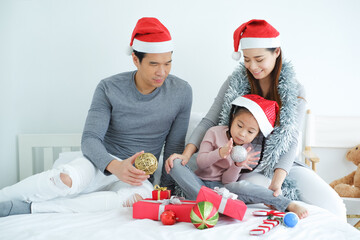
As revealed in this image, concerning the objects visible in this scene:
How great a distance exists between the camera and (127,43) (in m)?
2.30

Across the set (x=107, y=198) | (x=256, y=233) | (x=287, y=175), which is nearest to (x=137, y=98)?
(x=107, y=198)

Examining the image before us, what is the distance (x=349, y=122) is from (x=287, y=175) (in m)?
0.89

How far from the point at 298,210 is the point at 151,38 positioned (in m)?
0.92

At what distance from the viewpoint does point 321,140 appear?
7.73ft

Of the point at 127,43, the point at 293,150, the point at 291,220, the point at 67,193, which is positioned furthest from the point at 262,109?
the point at 127,43

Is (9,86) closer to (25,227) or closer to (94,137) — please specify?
(94,137)

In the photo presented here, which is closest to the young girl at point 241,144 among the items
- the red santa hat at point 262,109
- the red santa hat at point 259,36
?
the red santa hat at point 262,109

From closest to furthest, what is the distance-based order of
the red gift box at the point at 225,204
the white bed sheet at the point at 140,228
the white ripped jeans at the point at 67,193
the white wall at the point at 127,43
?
the white bed sheet at the point at 140,228
the red gift box at the point at 225,204
the white ripped jeans at the point at 67,193
the white wall at the point at 127,43

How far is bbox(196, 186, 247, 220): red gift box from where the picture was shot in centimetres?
126

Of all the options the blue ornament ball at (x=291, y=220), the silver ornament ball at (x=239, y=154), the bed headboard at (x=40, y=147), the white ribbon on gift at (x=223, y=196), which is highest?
the silver ornament ball at (x=239, y=154)

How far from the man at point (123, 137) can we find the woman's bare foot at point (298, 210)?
553 millimetres

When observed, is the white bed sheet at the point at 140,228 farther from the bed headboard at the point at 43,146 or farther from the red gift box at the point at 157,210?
the bed headboard at the point at 43,146

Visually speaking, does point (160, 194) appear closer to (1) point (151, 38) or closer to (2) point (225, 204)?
(2) point (225, 204)

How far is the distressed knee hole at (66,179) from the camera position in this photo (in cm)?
140
